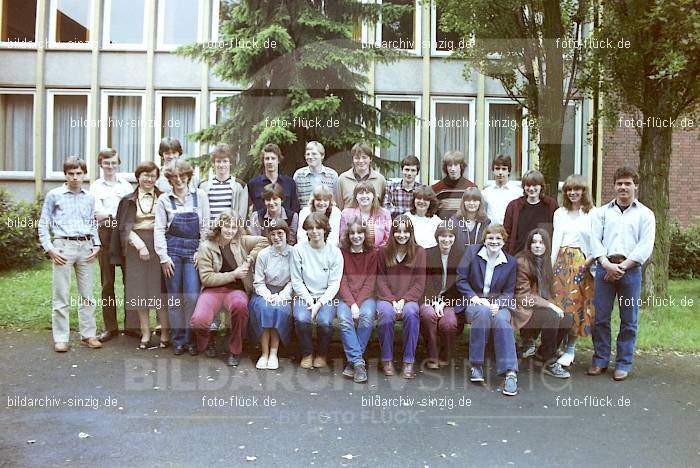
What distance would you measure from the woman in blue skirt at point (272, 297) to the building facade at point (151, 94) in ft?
38.1

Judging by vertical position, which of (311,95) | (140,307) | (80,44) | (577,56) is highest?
(80,44)

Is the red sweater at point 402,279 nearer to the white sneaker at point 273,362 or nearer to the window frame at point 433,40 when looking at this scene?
the white sneaker at point 273,362

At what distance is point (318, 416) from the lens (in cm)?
570

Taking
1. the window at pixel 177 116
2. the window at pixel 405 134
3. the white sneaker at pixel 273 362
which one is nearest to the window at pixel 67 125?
the window at pixel 177 116

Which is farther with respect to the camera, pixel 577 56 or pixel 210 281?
pixel 577 56

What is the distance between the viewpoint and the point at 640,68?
10703 mm

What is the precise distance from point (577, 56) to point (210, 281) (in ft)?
Result: 26.6

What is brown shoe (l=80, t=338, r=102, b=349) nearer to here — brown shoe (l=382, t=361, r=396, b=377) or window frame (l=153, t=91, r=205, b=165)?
brown shoe (l=382, t=361, r=396, b=377)

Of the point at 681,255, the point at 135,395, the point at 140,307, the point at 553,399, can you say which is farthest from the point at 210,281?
the point at 681,255

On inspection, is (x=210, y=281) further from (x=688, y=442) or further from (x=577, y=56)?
A: (x=577, y=56)

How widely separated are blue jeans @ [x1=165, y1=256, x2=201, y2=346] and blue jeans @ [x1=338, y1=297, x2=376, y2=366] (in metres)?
1.65

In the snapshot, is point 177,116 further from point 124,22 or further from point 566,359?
point 566,359

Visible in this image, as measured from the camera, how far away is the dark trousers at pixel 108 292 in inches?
321

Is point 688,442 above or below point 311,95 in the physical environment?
below
